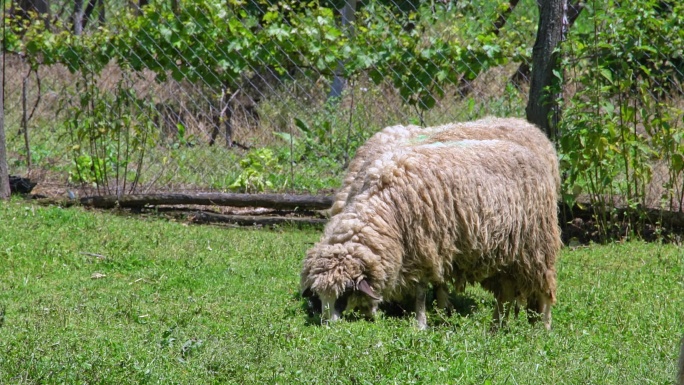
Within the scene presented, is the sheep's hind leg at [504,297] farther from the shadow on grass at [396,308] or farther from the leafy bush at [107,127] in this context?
the leafy bush at [107,127]

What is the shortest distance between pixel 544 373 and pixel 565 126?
13.2 feet

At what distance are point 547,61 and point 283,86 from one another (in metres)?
2.90

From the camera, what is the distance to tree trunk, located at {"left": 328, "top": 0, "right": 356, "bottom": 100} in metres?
10.0

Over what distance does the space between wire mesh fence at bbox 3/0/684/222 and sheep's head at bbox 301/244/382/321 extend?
11.1 ft

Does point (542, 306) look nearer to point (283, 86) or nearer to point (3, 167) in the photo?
point (283, 86)

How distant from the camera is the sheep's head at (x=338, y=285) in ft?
18.7

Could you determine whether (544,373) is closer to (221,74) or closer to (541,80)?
(541,80)

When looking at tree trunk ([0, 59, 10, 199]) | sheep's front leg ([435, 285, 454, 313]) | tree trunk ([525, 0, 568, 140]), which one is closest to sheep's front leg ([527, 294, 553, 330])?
sheep's front leg ([435, 285, 454, 313])

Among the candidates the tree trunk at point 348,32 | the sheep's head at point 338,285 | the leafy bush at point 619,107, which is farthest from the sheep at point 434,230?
the tree trunk at point 348,32

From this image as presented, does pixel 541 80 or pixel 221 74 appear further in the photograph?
pixel 221 74

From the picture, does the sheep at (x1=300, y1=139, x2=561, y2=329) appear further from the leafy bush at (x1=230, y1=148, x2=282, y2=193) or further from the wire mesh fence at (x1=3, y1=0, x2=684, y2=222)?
the leafy bush at (x1=230, y1=148, x2=282, y2=193)

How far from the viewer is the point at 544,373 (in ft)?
15.3

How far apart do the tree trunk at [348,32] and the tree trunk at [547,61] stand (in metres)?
2.22

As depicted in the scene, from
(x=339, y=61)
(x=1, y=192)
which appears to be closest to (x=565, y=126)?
(x=339, y=61)
